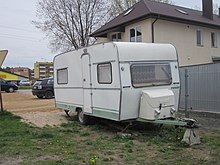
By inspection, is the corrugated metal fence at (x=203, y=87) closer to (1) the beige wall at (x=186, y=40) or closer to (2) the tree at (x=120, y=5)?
(1) the beige wall at (x=186, y=40)

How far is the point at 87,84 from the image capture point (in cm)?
1019

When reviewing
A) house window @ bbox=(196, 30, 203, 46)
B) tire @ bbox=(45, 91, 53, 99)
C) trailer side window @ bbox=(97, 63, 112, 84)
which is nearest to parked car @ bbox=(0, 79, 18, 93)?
tire @ bbox=(45, 91, 53, 99)

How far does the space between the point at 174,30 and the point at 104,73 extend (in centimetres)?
1499

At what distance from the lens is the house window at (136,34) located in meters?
22.4

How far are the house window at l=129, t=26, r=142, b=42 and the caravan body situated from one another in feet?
41.3

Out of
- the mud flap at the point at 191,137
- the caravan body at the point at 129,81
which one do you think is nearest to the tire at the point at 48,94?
the caravan body at the point at 129,81

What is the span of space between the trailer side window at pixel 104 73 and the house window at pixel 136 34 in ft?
44.2

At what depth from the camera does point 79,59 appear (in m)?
10.7

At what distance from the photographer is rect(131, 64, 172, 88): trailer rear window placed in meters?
8.76

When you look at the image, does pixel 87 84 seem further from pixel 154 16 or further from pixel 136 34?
pixel 136 34

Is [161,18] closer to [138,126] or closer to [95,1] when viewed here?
[138,126]

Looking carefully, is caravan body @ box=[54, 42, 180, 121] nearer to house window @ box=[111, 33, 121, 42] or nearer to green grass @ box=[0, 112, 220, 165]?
green grass @ box=[0, 112, 220, 165]

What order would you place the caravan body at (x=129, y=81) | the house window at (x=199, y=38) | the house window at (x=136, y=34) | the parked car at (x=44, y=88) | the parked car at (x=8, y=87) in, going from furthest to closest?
the parked car at (x=8, y=87) → the house window at (x=199, y=38) → the parked car at (x=44, y=88) → the house window at (x=136, y=34) → the caravan body at (x=129, y=81)

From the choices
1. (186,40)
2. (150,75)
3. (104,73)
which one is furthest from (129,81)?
(186,40)
